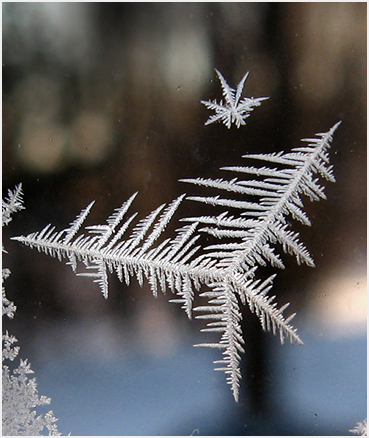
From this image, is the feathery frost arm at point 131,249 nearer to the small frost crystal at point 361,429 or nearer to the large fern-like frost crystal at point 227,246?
the large fern-like frost crystal at point 227,246

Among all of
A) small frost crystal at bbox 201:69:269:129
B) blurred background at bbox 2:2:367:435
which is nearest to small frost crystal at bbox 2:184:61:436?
blurred background at bbox 2:2:367:435

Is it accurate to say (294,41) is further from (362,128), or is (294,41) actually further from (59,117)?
(59,117)

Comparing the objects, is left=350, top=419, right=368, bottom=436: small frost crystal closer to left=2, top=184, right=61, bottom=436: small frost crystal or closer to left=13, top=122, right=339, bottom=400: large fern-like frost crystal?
left=13, top=122, right=339, bottom=400: large fern-like frost crystal

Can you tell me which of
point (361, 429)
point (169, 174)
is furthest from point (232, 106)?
point (361, 429)

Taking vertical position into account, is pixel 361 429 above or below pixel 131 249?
below

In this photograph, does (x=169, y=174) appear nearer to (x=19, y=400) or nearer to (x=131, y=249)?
(x=131, y=249)

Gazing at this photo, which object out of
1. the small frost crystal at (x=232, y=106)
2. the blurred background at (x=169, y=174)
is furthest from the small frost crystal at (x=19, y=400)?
the small frost crystal at (x=232, y=106)
